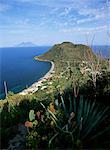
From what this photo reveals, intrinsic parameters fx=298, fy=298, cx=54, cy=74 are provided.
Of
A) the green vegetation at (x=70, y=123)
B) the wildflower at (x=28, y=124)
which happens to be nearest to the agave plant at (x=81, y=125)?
the green vegetation at (x=70, y=123)

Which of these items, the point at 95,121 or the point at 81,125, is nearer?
the point at 81,125

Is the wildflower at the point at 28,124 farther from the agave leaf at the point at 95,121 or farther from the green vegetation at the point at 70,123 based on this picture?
the agave leaf at the point at 95,121

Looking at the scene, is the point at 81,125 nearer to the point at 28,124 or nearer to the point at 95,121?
the point at 95,121

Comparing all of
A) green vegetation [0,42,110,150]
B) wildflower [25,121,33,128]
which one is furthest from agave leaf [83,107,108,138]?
wildflower [25,121,33,128]

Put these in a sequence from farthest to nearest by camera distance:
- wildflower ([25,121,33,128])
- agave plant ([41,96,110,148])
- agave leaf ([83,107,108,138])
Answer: wildflower ([25,121,33,128]), agave leaf ([83,107,108,138]), agave plant ([41,96,110,148])

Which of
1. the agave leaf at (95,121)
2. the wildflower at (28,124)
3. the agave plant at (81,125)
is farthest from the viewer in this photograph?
the wildflower at (28,124)

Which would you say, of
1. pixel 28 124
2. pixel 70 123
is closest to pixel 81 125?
pixel 70 123

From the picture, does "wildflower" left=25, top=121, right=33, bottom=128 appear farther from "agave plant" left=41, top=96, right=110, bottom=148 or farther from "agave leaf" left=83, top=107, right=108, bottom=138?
"agave leaf" left=83, top=107, right=108, bottom=138

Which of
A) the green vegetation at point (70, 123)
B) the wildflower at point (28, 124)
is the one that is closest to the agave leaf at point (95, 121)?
the green vegetation at point (70, 123)

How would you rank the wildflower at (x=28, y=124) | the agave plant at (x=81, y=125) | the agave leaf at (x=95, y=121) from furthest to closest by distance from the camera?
the wildflower at (x=28, y=124), the agave leaf at (x=95, y=121), the agave plant at (x=81, y=125)

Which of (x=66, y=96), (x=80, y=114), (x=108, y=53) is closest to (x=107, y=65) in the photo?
(x=108, y=53)

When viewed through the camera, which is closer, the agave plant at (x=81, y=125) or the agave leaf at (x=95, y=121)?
the agave plant at (x=81, y=125)
